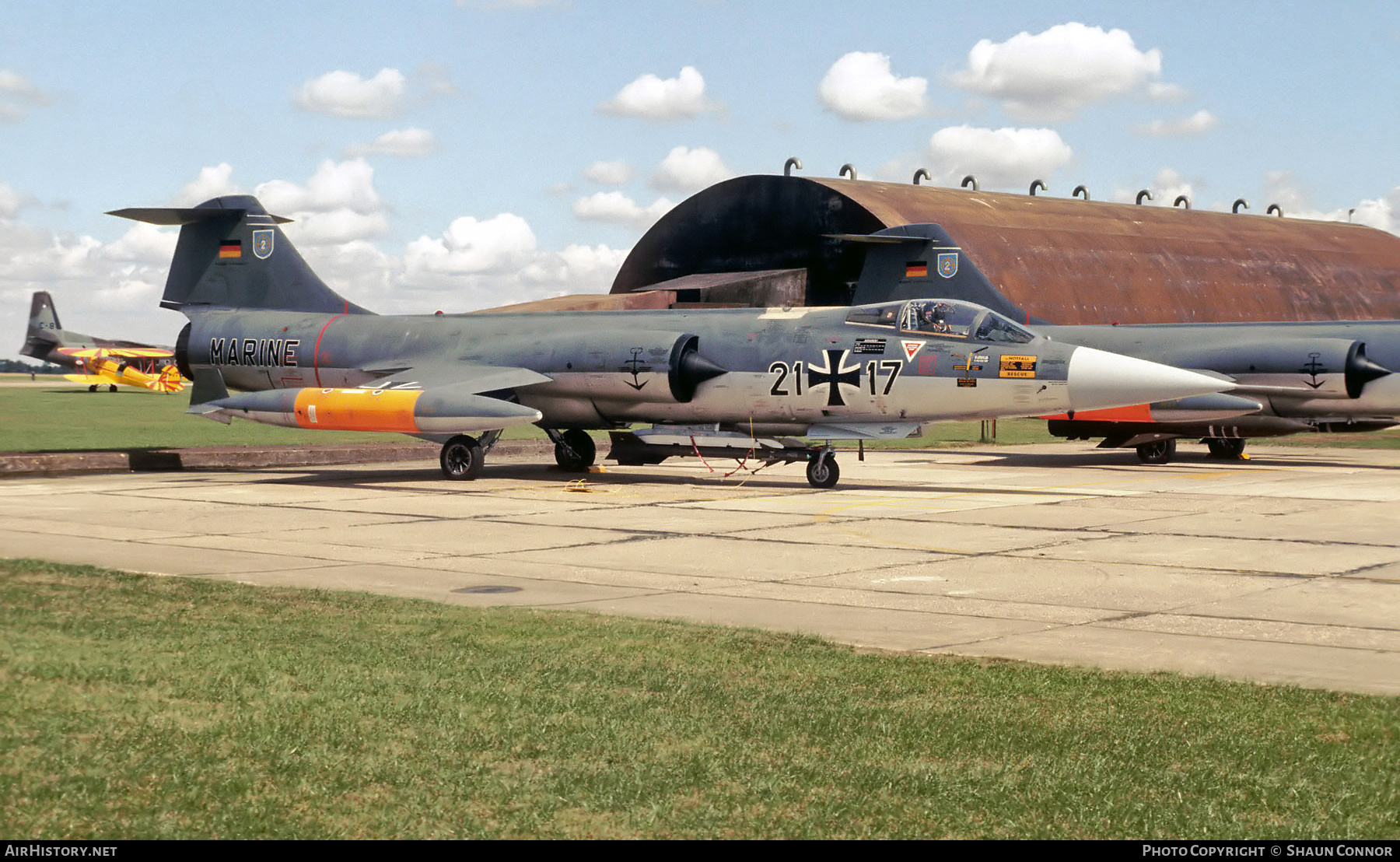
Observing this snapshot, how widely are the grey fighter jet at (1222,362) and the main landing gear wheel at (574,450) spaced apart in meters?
6.69

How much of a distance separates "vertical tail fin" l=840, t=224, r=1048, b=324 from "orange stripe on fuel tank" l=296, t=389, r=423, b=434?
10.2m

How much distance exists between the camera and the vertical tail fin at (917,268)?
87.3 feet

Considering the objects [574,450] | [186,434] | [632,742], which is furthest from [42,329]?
[632,742]

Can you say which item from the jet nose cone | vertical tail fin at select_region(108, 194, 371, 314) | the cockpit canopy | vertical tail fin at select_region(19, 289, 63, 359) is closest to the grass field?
vertical tail fin at select_region(108, 194, 371, 314)

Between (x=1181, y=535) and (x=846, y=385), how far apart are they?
6.43 m

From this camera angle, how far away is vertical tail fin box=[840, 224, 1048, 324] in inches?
1048

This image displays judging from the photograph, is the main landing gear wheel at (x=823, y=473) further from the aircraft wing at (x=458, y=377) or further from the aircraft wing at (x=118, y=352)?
the aircraft wing at (x=118, y=352)

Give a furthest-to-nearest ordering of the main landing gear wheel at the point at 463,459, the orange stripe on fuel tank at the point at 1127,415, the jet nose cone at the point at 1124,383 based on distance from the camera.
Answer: the orange stripe on fuel tank at the point at 1127,415 → the main landing gear wheel at the point at 463,459 → the jet nose cone at the point at 1124,383

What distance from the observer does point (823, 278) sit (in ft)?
134

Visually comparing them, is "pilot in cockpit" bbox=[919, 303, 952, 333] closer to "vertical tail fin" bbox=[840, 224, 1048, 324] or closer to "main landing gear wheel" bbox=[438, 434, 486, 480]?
"vertical tail fin" bbox=[840, 224, 1048, 324]

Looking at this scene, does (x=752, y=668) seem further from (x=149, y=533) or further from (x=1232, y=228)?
(x=1232, y=228)

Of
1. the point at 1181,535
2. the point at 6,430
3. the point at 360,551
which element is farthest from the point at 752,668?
the point at 6,430

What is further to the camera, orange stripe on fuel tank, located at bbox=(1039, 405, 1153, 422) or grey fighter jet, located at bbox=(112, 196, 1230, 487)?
orange stripe on fuel tank, located at bbox=(1039, 405, 1153, 422)

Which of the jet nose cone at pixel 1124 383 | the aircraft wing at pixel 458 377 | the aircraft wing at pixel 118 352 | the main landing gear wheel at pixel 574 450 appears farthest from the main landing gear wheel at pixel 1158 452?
the aircraft wing at pixel 118 352
